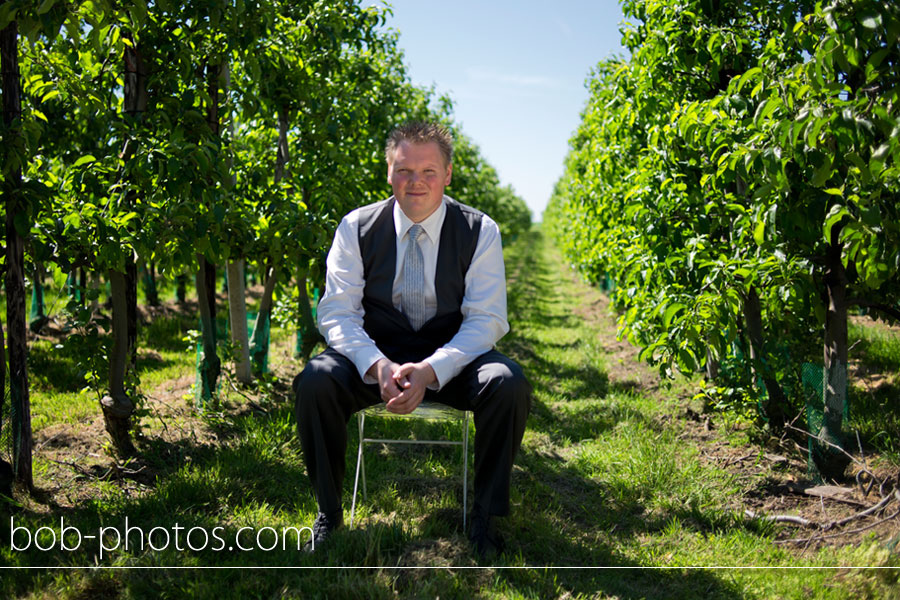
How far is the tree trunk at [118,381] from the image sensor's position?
343 centimetres

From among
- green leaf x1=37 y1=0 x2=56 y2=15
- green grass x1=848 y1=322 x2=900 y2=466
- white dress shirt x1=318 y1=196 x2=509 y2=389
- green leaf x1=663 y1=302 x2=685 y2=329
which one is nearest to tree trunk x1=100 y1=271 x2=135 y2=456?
white dress shirt x1=318 y1=196 x2=509 y2=389

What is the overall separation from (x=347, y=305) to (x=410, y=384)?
52 centimetres

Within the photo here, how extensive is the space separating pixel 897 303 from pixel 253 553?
11.6 ft

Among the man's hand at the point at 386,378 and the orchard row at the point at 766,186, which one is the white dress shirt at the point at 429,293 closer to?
the man's hand at the point at 386,378

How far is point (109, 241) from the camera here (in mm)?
2941

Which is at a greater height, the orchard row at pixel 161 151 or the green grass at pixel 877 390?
the orchard row at pixel 161 151

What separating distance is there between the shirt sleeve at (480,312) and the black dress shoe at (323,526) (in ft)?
2.14

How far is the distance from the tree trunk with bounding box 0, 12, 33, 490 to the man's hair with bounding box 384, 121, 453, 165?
1.47 metres

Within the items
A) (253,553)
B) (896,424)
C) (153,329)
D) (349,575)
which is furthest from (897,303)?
(153,329)

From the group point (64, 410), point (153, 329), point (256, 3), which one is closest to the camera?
point (256, 3)

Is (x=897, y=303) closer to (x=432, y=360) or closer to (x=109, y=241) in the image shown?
(x=432, y=360)

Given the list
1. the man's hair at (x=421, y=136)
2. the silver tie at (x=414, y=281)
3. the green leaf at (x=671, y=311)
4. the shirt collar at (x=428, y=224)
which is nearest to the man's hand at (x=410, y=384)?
the silver tie at (x=414, y=281)

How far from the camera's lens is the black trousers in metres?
2.62

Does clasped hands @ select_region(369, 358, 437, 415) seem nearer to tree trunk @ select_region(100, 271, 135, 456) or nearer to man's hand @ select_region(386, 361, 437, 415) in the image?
man's hand @ select_region(386, 361, 437, 415)
